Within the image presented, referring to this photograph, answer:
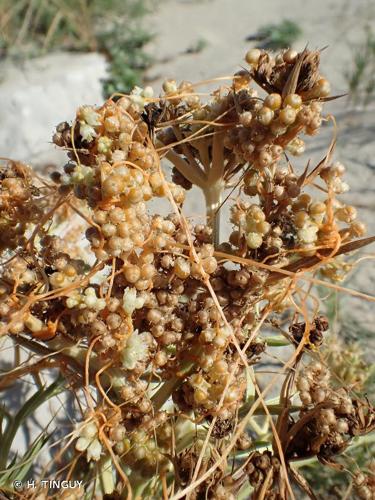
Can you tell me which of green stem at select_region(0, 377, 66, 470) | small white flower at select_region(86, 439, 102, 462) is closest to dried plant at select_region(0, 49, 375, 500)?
small white flower at select_region(86, 439, 102, 462)

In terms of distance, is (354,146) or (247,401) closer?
(247,401)

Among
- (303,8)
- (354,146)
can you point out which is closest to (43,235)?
(354,146)

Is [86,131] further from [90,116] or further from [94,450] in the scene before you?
[94,450]

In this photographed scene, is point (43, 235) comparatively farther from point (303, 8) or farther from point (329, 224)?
point (303, 8)

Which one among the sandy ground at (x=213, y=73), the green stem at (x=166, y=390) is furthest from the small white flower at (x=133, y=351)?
the sandy ground at (x=213, y=73)

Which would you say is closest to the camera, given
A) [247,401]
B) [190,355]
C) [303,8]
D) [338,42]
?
[190,355]

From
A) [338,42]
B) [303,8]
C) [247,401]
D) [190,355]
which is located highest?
[303,8]

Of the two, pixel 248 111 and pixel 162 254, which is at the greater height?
pixel 248 111
